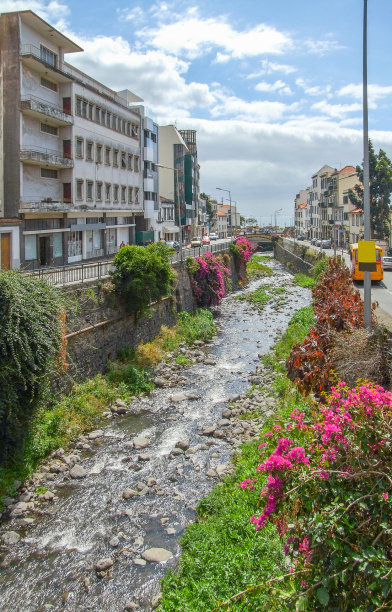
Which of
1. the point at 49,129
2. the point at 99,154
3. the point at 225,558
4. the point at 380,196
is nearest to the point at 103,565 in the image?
the point at 225,558

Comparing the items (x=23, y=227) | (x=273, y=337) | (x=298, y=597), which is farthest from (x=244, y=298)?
(x=298, y=597)

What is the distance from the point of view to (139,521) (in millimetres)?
13336

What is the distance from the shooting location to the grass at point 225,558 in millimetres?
9594

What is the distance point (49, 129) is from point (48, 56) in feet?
16.6

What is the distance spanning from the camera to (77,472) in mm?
15844

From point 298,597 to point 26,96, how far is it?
35.8m

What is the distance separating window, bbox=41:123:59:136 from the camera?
124 feet

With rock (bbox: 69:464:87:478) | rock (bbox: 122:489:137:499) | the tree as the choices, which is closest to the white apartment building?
rock (bbox: 69:464:87:478)

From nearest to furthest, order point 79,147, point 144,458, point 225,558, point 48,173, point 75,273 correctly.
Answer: point 225,558
point 144,458
point 75,273
point 48,173
point 79,147

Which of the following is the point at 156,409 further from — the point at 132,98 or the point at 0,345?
the point at 132,98

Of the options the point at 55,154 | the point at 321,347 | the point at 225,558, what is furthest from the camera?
the point at 55,154

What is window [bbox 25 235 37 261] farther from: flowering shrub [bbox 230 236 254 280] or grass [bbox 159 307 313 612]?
flowering shrub [bbox 230 236 254 280]

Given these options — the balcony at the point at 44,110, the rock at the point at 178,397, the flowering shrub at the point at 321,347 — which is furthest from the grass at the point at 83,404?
the balcony at the point at 44,110

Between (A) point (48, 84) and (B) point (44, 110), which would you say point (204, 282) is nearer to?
(B) point (44, 110)
